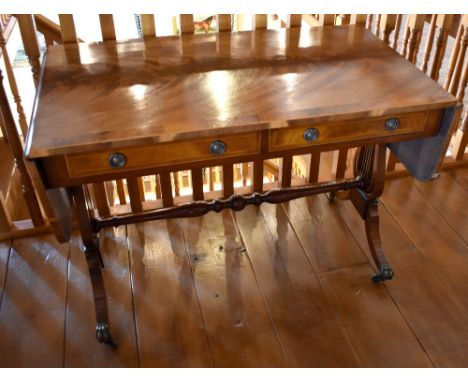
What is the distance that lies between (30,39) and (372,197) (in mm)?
1413

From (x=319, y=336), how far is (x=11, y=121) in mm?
1339

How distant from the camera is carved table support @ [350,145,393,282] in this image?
6.23ft

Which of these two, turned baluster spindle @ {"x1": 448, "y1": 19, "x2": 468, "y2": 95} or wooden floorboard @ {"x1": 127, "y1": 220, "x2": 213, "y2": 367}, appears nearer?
wooden floorboard @ {"x1": 127, "y1": 220, "x2": 213, "y2": 367}

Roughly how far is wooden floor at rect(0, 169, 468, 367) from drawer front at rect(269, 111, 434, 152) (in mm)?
726

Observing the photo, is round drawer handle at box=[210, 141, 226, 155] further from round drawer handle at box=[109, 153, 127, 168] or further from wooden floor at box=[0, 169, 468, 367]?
wooden floor at box=[0, 169, 468, 367]

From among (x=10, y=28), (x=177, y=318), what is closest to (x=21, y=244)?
(x=177, y=318)

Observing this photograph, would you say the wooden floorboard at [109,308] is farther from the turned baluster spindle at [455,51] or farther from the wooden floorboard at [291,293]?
the turned baluster spindle at [455,51]

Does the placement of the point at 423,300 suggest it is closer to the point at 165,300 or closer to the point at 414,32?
the point at 165,300

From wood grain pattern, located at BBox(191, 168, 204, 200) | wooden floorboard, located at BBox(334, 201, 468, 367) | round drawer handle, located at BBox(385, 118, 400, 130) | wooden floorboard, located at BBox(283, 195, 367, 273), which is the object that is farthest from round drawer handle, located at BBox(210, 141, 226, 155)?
wooden floorboard, located at BBox(334, 201, 468, 367)

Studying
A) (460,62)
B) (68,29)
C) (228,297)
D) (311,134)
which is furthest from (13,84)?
(460,62)

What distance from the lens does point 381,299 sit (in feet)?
6.23

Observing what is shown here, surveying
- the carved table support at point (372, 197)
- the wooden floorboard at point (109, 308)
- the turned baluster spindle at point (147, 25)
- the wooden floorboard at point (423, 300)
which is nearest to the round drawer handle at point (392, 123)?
the carved table support at point (372, 197)
